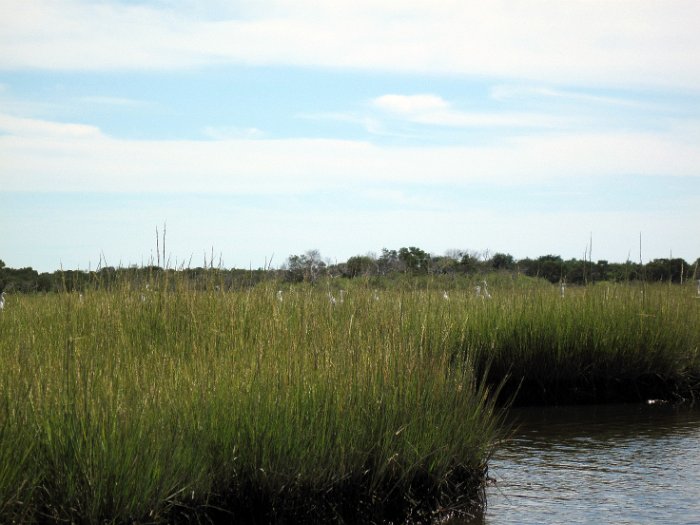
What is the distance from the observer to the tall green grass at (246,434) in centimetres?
453

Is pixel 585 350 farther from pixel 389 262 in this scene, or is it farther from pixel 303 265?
pixel 389 262

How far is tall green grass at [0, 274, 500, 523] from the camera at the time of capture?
4527 millimetres

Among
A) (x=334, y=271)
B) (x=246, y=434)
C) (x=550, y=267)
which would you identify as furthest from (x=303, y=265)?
(x=550, y=267)

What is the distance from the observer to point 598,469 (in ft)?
23.9

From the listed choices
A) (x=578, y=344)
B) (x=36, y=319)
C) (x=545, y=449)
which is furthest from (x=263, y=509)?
(x=578, y=344)

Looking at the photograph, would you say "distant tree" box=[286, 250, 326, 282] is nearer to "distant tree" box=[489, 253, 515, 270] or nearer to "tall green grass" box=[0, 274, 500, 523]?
"tall green grass" box=[0, 274, 500, 523]

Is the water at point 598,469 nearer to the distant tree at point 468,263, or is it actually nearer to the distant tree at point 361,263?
the distant tree at point 361,263

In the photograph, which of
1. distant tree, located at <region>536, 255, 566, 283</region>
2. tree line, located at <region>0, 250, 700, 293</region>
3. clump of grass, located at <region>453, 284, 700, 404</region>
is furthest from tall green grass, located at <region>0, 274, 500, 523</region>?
distant tree, located at <region>536, 255, 566, 283</region>

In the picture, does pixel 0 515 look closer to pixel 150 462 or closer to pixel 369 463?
pixel 150 462

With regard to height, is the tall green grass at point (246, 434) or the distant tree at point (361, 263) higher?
the distant tree at point (361, 263)

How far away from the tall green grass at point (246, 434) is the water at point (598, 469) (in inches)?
21.8

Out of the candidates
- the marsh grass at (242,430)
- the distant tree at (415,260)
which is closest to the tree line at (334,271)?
the distant tree at (415,260)

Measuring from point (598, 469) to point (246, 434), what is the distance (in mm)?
3651

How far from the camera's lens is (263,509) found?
523 cm
